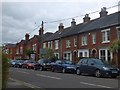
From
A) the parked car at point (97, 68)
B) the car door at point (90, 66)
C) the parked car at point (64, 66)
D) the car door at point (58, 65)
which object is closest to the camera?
the parked car at point (97, 68)

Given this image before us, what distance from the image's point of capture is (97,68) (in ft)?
77.9

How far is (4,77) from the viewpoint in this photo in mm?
11367

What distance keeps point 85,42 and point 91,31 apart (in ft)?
8.14

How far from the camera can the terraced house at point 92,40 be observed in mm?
35438

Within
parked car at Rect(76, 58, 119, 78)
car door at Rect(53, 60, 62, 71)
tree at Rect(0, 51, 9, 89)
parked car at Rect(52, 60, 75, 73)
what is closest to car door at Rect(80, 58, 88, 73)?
parked car at Rect(76, 58, 119, 78)

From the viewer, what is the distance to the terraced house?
35.4 meters

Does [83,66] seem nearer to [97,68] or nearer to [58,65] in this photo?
[97,68]

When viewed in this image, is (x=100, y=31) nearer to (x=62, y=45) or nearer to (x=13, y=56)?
(x=62, y=45)

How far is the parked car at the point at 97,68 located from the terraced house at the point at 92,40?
26.5 ft

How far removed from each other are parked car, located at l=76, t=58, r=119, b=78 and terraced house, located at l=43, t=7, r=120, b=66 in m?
8.08

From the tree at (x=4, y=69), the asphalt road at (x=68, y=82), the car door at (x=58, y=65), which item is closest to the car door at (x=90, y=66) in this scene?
the asphalt road at (x=68, y=82)

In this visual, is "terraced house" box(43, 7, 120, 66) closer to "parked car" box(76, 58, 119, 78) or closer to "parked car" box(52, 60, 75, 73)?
"parked car" box(52, 60, 75, 73)

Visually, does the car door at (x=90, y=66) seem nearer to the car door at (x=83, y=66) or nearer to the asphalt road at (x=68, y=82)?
the car door at (x=83, y=66)

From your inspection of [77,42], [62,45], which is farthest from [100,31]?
[62,45]
